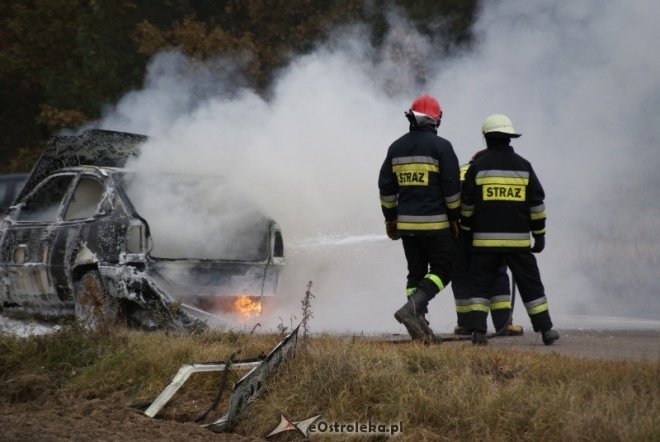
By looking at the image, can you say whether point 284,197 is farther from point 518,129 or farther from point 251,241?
point 518,129

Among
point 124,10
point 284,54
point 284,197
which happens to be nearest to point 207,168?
point 284,197

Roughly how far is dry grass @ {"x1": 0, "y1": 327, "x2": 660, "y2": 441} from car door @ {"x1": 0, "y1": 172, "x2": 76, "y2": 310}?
1907mm

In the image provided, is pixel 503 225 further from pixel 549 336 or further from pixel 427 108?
pixel 427 108

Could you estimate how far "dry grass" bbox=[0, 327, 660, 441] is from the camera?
4910mm

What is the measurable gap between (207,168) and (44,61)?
11433 mm

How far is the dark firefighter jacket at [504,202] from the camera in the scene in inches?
297

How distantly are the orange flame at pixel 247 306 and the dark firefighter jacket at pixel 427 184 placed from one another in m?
1.69

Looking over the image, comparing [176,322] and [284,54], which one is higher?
[284,54]

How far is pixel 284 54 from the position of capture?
17391 mm

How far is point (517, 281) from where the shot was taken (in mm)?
7672

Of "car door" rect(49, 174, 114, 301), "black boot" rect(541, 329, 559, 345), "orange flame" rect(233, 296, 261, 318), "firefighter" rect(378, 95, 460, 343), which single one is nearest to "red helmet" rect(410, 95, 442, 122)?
"firefighter" rect(378, 95, 460, 343)

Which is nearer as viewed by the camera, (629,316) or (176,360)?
(176,360)

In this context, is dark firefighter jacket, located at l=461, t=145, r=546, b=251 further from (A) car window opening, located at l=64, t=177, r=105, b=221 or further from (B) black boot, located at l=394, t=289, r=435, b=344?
(A) car window opening, located at l=64, t=177, r=105, b=221

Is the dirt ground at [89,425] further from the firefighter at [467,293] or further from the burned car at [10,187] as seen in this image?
the burned car at [10,187]
